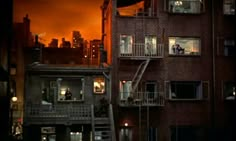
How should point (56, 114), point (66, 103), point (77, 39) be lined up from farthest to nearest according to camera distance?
point (77, 39)
point (66, 103)
point (56, 114)

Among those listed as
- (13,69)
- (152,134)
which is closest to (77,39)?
(13,69)

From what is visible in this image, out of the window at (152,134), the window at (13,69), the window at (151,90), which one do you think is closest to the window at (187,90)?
the window at (151,90)

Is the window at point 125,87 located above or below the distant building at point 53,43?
below

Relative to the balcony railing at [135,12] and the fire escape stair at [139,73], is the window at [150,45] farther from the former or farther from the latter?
the balcony railing at [135,12]

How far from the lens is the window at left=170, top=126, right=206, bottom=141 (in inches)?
1227

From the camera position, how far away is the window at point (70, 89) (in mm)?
30719

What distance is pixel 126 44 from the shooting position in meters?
31.3

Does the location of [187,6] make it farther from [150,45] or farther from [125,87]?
[125,87]

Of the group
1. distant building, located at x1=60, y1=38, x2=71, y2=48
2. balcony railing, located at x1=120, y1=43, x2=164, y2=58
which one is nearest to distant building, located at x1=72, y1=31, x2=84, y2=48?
distant building, located at x1=60, y1=38, x2=71, y2=48

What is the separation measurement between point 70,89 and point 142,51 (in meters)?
5.73

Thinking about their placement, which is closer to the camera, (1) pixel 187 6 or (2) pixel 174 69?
(2) pixel 174 69

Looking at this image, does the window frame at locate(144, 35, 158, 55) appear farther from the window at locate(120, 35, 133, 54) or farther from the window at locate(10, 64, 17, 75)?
the window at locate(10, 64, 17, 75)

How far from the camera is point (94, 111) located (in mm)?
29688

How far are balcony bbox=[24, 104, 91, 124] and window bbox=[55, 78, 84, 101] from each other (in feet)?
4.40
